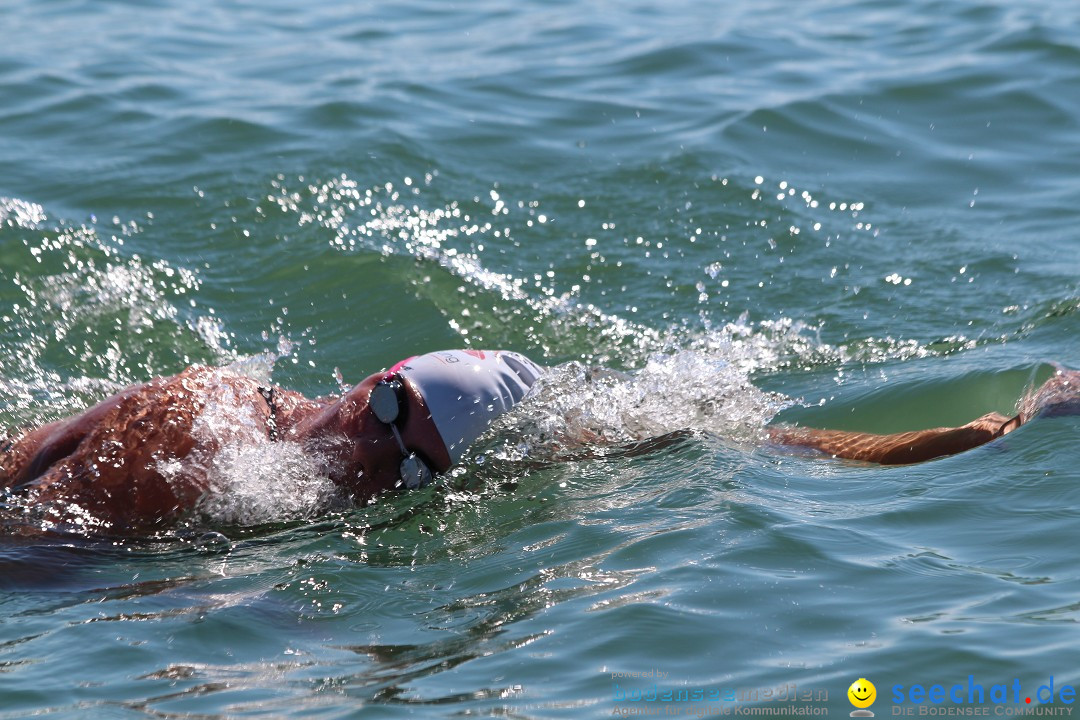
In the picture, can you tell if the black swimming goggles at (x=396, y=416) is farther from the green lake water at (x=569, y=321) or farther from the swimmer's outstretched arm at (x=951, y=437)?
the swimmer's outstretched arm at (x=951, y=437)

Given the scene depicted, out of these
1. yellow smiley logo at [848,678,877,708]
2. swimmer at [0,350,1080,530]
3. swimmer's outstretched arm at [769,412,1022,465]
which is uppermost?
swimmer at [0,350,1080,530]

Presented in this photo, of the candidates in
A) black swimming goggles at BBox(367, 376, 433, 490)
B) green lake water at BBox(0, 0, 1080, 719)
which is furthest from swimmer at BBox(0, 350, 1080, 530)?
green lake water at BBox(0, 0, 1080, 719)

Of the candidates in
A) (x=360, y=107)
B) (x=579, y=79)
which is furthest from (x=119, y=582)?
(x=579, y=79)

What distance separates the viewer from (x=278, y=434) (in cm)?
516

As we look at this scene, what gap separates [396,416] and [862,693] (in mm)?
2196

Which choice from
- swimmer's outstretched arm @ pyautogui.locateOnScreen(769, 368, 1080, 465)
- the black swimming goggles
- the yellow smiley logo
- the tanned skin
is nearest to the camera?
the yellow smiley logo

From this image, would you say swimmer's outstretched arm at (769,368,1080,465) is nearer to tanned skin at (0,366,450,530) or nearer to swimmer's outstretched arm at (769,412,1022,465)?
swimmer's outstretched arm at (769,412,1022,465)

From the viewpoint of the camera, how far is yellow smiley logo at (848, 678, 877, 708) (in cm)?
334

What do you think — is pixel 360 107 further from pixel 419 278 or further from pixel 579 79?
pixel 419 278

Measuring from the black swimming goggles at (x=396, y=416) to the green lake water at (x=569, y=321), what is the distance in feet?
0.26

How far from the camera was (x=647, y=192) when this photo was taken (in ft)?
28.5

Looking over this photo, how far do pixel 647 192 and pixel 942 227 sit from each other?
1891mm

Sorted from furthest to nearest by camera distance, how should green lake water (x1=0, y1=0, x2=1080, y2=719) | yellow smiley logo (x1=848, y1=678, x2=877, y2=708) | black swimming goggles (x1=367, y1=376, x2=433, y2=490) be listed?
black swimming goggles (x1=367, y1=376, x2=433, y2=490)
green lake water (x1=0, y1=0, x2=1080, y2=719)
yellow smiley logo (x1=848, y1=678, x2=877, y2=708)

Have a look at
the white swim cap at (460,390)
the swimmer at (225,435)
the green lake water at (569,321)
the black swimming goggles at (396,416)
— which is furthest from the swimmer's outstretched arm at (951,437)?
the black swimming goggles at (396,416)
